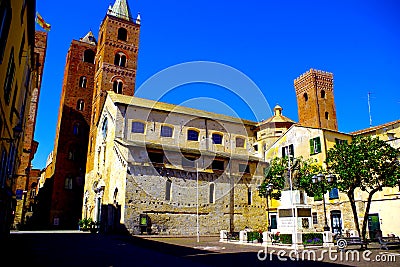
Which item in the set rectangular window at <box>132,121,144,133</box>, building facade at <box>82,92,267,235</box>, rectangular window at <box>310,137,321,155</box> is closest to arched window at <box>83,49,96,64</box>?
building facade at <box>82,92,267,235</box>

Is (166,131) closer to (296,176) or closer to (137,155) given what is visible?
(137,155)

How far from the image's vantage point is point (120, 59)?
43.6 metres

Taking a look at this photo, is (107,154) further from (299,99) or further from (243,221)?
(299,99)

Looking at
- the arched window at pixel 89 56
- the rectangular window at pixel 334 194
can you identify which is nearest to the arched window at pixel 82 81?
the arched window at pixel 89 56

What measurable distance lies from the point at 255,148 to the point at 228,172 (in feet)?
28.7

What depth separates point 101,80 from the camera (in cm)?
4091

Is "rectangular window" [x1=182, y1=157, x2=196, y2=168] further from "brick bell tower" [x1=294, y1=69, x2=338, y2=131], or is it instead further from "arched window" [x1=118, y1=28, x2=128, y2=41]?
"brick bell tower" [x1=294, y1=69, x2=338, y2=131]

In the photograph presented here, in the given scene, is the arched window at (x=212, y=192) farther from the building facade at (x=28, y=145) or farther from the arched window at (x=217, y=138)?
the building facade at (x=28, y=145)

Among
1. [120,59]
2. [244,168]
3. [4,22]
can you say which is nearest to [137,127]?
[244,168]

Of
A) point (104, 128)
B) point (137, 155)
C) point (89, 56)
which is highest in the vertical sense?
point (89, 56)

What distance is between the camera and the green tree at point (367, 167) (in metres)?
18.6

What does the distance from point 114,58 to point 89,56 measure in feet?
25.6

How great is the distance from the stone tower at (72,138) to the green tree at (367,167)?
110 feet

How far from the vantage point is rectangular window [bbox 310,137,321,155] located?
2925 cm
